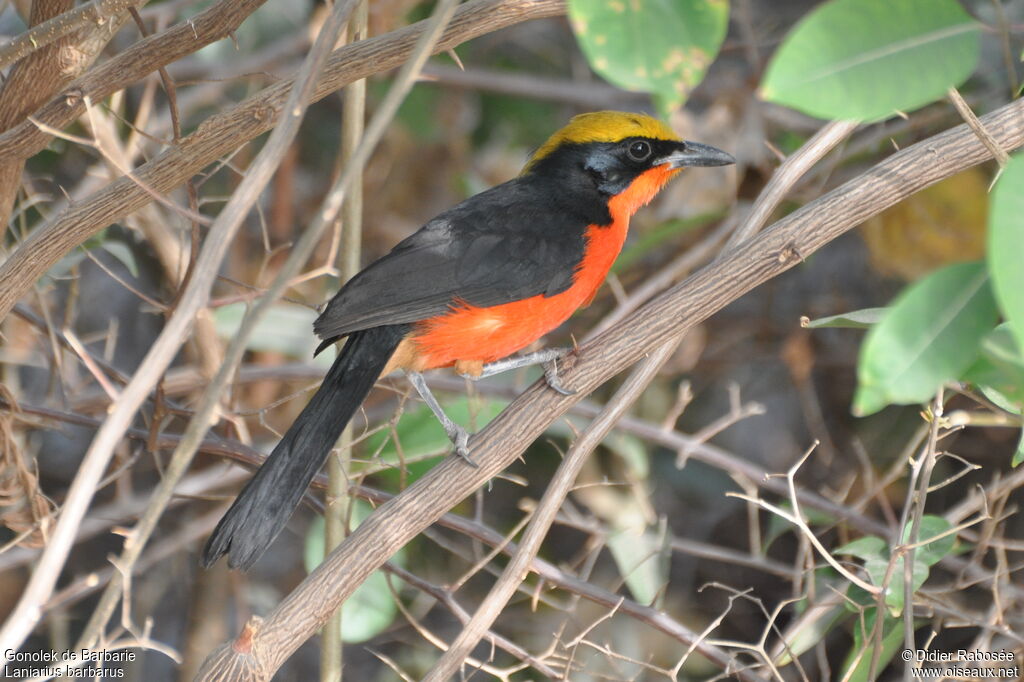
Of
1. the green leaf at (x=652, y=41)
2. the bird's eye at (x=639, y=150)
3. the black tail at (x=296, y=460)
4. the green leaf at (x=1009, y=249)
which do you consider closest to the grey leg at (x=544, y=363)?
the black tail at (x=296, y=460)

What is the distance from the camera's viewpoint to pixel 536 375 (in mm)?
4266

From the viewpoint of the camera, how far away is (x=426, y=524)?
218cm

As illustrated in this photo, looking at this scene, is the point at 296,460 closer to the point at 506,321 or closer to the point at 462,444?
the point at 462,444

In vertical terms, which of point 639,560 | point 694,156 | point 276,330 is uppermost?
point 694,156

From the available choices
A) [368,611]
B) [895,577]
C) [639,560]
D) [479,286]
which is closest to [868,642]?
[895,577]

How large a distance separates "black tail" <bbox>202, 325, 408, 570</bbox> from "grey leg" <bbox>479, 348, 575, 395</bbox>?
465 mm

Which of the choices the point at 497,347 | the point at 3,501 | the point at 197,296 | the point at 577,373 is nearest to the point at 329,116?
the point at 497,347

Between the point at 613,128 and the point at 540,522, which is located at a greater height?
the point at 613,128

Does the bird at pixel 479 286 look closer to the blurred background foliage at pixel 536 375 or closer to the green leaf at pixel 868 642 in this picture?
the blurred background foliage at pixel 536 375

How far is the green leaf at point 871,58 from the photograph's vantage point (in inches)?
45.1

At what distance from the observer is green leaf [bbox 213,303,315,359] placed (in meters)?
4.07

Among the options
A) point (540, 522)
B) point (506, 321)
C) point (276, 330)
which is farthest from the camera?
point (276, 330)

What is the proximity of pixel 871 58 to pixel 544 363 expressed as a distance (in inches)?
58.7

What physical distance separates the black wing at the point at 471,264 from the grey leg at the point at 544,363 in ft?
0.67
